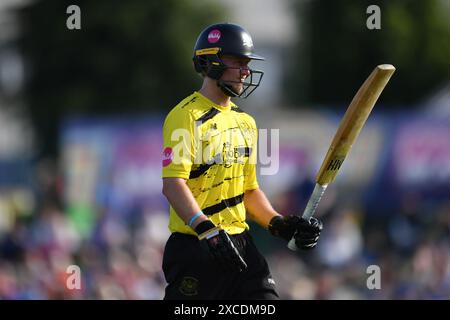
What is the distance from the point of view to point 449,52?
4800cm

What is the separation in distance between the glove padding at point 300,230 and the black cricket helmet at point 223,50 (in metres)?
1.01

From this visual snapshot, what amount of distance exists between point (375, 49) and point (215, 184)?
133ft

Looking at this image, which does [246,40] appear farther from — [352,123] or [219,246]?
[219,246]

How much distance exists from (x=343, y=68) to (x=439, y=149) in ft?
102

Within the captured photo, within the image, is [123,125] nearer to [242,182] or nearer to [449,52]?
[242,182]

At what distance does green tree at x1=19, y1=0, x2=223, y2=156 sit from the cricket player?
44.6 m

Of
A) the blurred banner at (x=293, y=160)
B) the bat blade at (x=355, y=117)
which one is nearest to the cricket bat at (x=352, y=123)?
the bat blade at (x=355, y=117)

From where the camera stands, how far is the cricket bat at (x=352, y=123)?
26.0ft

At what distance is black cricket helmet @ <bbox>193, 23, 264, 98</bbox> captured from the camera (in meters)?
7.98

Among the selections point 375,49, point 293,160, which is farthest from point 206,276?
point 375,49

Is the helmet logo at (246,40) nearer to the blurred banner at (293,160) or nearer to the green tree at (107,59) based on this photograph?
the blurred banner at (293,160)

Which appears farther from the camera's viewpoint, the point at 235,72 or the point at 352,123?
the point at 352,123

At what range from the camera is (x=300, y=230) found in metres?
8.16

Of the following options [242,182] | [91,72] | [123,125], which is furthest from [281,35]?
[242,182]
